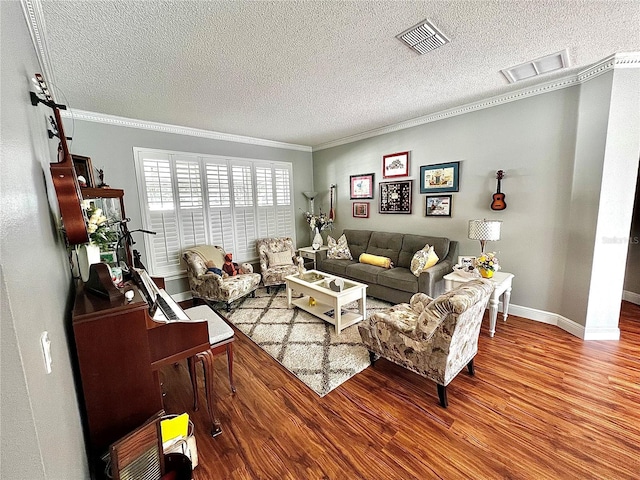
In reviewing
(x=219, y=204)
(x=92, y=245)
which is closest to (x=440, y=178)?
(x=219, y=204)

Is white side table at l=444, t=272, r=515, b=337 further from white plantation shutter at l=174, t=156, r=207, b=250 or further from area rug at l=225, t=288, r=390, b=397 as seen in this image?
white plantation shutter at l=174, t=156, r=207, b=250

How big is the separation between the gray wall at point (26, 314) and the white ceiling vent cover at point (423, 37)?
2.10 metres

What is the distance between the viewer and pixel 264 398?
2.11 m

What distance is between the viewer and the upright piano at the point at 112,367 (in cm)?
124

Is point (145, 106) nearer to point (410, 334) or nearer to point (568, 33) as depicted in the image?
point (410, 334)

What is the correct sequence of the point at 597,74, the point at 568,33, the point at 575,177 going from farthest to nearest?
1. the point at 575,177
2. the point at 597,74
3. the point at 568,33

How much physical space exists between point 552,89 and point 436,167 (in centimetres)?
139

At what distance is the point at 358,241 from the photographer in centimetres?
476

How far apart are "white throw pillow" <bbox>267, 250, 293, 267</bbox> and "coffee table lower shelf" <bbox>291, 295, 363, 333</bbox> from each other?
937 millimetres

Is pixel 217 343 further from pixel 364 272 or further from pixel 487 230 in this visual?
pixel 487 230

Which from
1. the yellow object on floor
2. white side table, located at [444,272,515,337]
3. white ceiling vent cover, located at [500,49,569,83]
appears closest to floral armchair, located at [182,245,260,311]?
the yellow object on floor

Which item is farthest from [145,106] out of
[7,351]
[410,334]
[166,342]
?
[410,334]

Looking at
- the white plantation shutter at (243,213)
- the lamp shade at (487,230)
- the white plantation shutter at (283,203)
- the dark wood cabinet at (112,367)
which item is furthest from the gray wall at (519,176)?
the dark wood cabinet at (112,367)

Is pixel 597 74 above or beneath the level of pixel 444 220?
above
